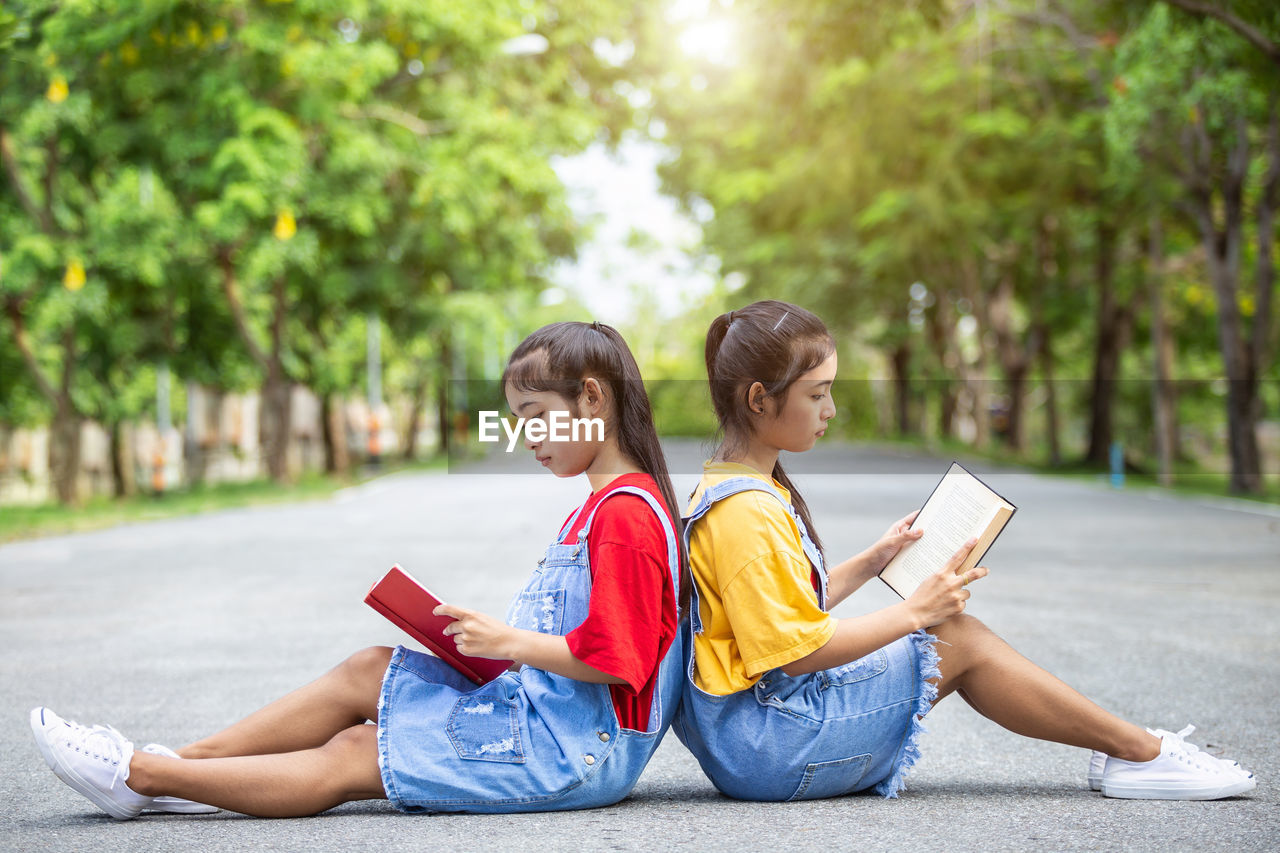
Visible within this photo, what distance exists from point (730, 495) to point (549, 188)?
21576 millimetres

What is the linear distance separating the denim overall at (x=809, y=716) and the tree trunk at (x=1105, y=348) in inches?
923

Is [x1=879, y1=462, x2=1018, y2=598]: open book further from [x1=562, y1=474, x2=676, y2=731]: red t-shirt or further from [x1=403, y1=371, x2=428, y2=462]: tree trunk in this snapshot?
[x1=403, y1=371, x2=428, y2=462]: tree trunk

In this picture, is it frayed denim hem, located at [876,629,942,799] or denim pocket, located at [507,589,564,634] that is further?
frayed denim hem, located at [876,629,942,799]

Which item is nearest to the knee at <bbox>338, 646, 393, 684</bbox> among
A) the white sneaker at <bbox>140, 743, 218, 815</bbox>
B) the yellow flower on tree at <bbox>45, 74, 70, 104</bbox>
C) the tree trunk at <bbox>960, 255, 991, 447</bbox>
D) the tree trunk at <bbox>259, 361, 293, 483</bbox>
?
the white sneaker at <bbox>140, 743, 218, 815</bbox>

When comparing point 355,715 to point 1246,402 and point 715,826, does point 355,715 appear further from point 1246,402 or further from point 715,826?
point 1246,402

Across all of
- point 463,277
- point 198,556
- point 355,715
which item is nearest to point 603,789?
point 355,715

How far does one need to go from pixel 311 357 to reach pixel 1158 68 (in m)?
17.8

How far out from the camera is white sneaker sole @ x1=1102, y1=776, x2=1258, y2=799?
3711 millimetres

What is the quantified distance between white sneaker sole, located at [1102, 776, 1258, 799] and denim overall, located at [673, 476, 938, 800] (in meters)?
→ 0.59

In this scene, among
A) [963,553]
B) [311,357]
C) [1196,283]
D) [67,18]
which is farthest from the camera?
[311,357]

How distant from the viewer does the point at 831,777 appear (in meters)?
3.62

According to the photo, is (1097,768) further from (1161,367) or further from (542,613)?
(1161,367)

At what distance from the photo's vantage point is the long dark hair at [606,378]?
336cm

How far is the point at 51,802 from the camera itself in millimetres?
3875
